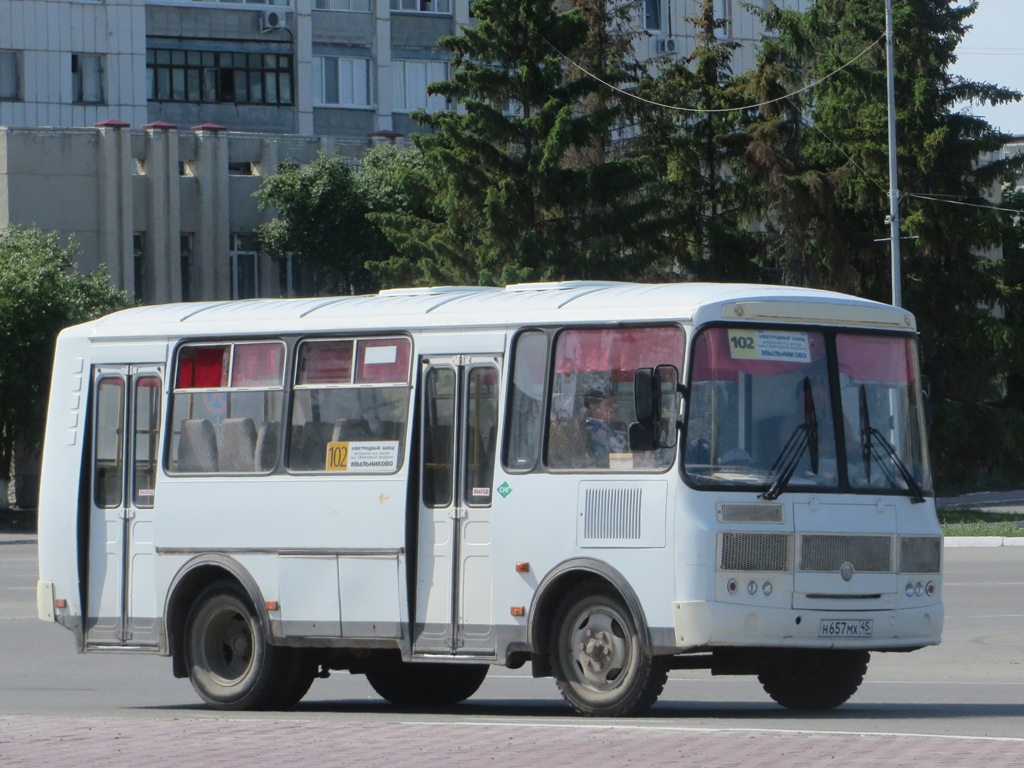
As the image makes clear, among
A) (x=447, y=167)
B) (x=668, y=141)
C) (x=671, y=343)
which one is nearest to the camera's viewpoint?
(x=671, y=343)

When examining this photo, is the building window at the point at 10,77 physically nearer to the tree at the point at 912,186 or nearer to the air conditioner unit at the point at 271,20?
the air conditioner unit at the point at 271,20

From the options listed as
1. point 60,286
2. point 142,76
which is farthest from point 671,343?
point 142,76

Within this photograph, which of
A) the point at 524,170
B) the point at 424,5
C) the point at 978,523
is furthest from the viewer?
the point at 424,5

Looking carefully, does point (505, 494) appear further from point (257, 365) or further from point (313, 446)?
point (257, 365)

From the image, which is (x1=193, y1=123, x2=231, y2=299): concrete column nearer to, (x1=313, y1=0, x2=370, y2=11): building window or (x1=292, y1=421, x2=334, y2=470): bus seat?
(x1=313, y1=0, x2=370, y2=11): building window

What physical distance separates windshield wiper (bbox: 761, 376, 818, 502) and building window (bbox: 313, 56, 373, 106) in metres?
54.0

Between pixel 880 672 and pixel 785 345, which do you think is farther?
pixel 880 672

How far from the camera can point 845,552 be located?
11.3 m

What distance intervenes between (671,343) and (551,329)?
0.84 metres

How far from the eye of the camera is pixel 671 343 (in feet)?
37.0

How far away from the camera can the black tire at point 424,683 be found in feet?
43.7

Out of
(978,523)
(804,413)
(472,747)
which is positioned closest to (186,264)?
(978,523)

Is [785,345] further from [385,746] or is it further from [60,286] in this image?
[60,286]

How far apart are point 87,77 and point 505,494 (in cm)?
5099
